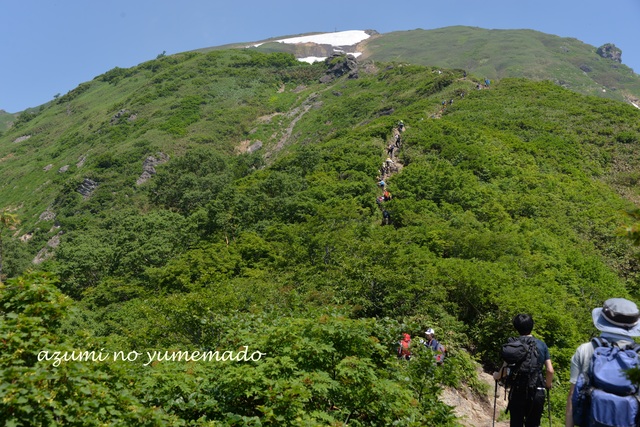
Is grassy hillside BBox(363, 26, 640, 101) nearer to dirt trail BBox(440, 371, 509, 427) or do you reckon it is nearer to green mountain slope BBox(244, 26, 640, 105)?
Result: green mountain slope BBox(244, 26, 640, 105)

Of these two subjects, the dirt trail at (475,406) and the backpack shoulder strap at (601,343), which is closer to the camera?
the backpack shoulder strap at (601,343)

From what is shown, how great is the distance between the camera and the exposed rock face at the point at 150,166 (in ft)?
179

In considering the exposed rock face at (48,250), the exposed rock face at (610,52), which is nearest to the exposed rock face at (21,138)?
the exposed rock face at (48,250)

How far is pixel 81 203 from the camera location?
2009 inches

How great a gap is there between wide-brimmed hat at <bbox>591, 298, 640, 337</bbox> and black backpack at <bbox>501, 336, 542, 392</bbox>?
1.52m

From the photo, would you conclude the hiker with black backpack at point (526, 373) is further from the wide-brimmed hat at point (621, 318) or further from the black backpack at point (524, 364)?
the wide-brimmed hat at point (621, 318)

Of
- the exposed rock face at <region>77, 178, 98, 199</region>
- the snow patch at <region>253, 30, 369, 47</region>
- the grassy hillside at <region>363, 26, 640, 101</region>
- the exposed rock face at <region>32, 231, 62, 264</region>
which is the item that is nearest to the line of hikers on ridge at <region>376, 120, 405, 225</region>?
the exposed rock face at <region>32, 231, 62, 264</region>

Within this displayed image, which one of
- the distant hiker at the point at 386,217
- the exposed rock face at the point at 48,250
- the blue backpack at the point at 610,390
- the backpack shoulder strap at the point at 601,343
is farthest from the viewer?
the exposed rock face at the point at 48,250

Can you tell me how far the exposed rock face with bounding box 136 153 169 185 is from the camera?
54444 millimetres

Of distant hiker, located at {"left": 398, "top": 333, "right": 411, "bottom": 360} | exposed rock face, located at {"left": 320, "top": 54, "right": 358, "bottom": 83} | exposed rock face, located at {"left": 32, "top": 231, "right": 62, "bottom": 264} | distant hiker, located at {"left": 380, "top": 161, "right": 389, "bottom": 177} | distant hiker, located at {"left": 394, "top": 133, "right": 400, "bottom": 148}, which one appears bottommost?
exposed rock face, located at {"left": 32, "top": 231, "right": 62, "bottom": 264}

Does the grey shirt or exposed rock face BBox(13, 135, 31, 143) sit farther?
exposed rock face BBox(13, 135, 31, 143)

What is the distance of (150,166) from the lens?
56031 millimetres

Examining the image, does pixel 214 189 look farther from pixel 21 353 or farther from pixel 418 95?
pixel 21 353

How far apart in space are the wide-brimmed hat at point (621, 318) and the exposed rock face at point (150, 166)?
5512cm
